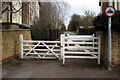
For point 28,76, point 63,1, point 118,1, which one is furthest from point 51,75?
point 63,1

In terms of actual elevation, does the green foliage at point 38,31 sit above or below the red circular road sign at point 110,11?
below

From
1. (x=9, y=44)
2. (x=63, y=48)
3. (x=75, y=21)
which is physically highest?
(x=75, y=21)

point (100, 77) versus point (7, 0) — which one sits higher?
point (7, 0)

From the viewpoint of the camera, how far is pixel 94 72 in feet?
20.8

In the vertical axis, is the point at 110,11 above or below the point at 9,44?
above

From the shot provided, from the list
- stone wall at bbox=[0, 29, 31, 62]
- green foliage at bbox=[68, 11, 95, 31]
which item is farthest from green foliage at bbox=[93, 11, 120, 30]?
green foliage at bbox=[68, 11, 95, 31]

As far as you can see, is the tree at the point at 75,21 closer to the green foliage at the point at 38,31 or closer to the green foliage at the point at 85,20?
the green foliage at the point at 85,20

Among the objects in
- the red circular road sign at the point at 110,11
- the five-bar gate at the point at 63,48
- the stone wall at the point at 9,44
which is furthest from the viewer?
the five-bar gate at the point at 63,48

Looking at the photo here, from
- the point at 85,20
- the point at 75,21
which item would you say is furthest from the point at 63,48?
the point at 75,21

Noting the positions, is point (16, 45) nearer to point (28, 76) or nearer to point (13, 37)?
point (13, 37)

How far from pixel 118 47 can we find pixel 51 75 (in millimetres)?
3181

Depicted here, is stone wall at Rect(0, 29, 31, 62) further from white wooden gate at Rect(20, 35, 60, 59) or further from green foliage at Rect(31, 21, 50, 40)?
green foliage at Rect(31, 21, 50, 40)

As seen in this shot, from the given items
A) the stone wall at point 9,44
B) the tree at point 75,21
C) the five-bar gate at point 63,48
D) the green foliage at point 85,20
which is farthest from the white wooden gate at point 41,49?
the tree at point 75,21

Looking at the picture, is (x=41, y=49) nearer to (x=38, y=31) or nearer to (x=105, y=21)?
(x=105, y=21)
